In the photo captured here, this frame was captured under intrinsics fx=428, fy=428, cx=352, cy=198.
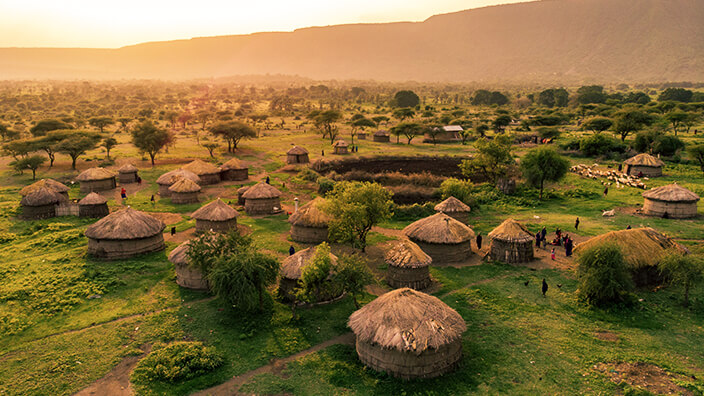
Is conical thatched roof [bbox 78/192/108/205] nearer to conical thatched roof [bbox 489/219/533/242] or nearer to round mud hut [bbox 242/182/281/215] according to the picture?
round mud hut [bbox 242/182/281/215]

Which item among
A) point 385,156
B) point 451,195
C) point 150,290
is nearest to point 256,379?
point 150,290

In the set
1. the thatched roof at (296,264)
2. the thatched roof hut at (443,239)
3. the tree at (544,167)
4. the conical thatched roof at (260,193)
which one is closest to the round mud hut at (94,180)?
the conical thatched roof at (260,193)

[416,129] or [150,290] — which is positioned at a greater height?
[416,129]

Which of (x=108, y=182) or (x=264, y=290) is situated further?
(x=108, y=182)

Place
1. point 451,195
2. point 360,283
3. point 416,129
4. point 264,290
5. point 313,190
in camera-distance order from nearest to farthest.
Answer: point 360,283
point 264,290
point 451,195
point 313,190
point 416,129

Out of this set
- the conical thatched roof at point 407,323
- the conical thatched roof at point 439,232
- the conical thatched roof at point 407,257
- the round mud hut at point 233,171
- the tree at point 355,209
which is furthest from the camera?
the round mud hut at point 233,171

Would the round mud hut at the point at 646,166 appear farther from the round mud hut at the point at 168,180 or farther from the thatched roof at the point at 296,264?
the round mud hut at the point at 168,180

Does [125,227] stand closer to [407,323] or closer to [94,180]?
[94,180]

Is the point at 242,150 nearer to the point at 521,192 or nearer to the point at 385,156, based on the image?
the point at 385,156
